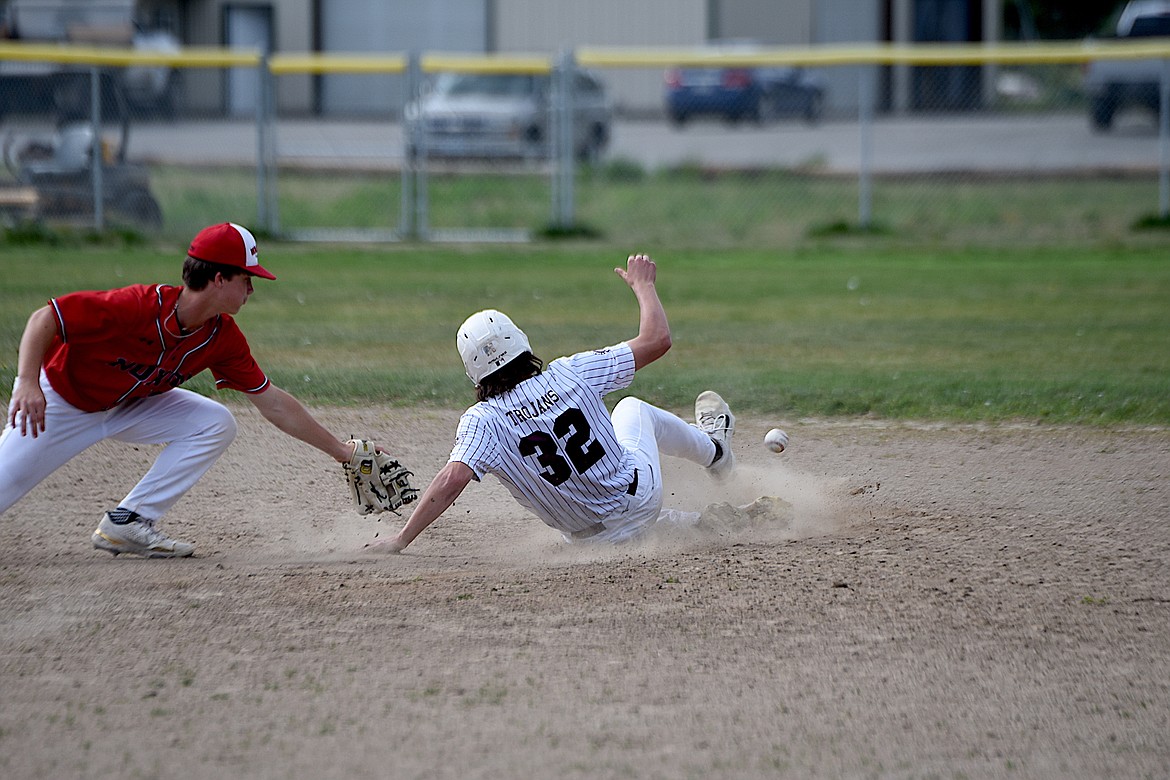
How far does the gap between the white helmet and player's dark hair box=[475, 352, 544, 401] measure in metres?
0.02

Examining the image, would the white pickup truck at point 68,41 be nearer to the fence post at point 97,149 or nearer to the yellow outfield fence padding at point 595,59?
the yellow outfield fence padding at point 595,59

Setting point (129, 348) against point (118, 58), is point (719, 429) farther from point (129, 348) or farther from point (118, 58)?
point (118, 58)

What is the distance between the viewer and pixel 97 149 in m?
16.0

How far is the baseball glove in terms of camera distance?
5.71m

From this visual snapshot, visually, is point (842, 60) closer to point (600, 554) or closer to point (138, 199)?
point (138, 199)

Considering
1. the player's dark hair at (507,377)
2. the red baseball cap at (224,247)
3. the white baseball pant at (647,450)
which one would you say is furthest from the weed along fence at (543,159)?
the red baseball cap at (224,247)

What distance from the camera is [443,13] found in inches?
1270

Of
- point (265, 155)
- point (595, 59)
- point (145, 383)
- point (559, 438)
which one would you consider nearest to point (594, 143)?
point (595, 59)

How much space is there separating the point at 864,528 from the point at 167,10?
3147 centimetres

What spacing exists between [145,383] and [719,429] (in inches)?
104

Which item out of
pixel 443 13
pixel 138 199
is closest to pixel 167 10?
pixel 443 13

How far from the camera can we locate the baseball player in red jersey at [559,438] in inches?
197

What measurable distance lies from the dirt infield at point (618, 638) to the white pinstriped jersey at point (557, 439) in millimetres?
315

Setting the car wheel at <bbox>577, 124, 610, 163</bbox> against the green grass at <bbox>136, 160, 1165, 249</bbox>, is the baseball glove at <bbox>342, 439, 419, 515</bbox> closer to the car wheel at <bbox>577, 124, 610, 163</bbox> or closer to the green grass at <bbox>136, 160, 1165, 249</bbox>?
the green grass at <bbox>136, 160, 1165, 249</bbox>
